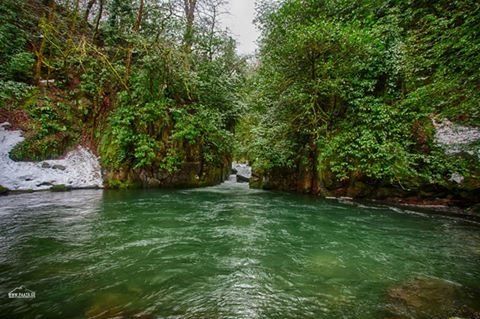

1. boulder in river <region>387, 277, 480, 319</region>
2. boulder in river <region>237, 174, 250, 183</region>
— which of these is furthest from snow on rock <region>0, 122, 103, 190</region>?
boulder in river <region>387, 277, 480, 319</region>

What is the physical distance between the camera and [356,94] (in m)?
9.42

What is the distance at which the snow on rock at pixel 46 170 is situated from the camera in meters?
8.61

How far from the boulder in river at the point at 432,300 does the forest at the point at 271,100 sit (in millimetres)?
5183

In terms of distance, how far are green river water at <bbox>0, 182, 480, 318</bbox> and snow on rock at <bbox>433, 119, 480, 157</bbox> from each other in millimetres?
2387

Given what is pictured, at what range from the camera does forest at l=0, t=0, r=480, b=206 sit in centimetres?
807

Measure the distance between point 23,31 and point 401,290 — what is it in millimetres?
15650

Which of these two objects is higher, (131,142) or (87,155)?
(131,142)

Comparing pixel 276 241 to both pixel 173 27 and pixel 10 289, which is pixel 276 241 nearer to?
pixel 10 289

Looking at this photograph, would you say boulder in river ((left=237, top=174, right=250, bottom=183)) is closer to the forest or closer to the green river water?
the forest

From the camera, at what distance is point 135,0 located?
13773 mm

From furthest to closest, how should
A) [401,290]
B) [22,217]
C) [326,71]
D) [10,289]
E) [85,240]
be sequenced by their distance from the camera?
[326,71], [22,217], [85,240], [401,290], [10,289]

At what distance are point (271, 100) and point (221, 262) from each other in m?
9.33

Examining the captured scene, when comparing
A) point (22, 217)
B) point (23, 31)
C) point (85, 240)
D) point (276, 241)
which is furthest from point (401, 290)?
point (23, 31)

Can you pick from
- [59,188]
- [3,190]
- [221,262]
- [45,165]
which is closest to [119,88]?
[45,165]
